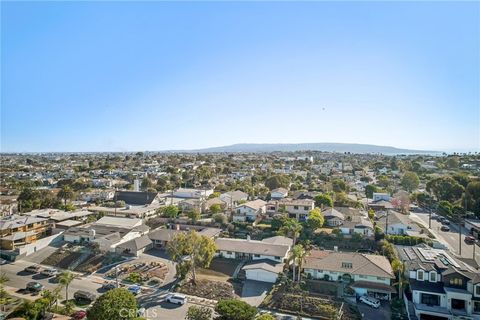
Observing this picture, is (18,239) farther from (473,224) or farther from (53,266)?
(473,224)

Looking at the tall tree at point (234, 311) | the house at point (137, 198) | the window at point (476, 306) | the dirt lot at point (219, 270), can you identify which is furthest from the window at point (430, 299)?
the house at point (137, 198)

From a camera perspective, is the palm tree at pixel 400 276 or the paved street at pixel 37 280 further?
the paved street at pixel 37 280

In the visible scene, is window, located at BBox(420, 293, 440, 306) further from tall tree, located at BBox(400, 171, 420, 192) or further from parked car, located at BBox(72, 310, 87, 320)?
tall tree, located at BBox(400, 171, 420, 192)

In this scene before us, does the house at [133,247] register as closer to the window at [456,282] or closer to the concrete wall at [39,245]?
the concrete wall at [39,245]

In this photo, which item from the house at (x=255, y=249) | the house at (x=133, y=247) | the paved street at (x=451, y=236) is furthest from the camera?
the paved street at (x=451, y=236)

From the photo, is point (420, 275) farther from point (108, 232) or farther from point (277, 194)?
point (277, 194)

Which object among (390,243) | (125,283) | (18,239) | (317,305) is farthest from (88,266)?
(390,243)
